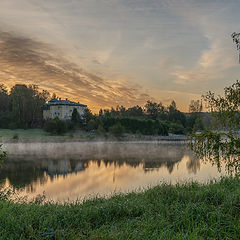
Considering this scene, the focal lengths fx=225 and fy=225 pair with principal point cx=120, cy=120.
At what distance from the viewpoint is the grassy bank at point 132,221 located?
16.8ft

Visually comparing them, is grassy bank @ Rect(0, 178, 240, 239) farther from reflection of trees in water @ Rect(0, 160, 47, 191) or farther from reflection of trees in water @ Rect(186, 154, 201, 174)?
reflection of trees in water @ Rect(186, 154, 201, 174)

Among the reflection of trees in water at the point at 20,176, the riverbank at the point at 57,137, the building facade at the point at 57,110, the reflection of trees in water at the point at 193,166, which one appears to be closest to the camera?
the reflection of trees in water at the point at 20,176

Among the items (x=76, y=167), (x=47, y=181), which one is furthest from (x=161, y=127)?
(x=47, y=181)

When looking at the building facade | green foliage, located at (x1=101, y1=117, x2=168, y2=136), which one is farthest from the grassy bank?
the building facade

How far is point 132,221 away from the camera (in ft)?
19.7

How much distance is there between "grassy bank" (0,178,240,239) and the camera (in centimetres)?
513

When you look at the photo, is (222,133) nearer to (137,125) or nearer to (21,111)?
(137,125)

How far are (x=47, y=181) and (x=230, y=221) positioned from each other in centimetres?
1528

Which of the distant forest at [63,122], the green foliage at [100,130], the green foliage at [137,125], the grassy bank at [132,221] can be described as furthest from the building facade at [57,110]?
A: the grassy bank at [132,221]

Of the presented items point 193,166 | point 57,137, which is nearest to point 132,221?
point 193,166

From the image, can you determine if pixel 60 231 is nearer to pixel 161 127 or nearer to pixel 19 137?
pixel 19 137

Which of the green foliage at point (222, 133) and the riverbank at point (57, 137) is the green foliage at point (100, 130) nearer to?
the riverbank at point (57, 137)

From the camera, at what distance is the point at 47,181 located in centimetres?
1805

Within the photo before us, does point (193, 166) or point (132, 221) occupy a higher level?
point (132, 221)
